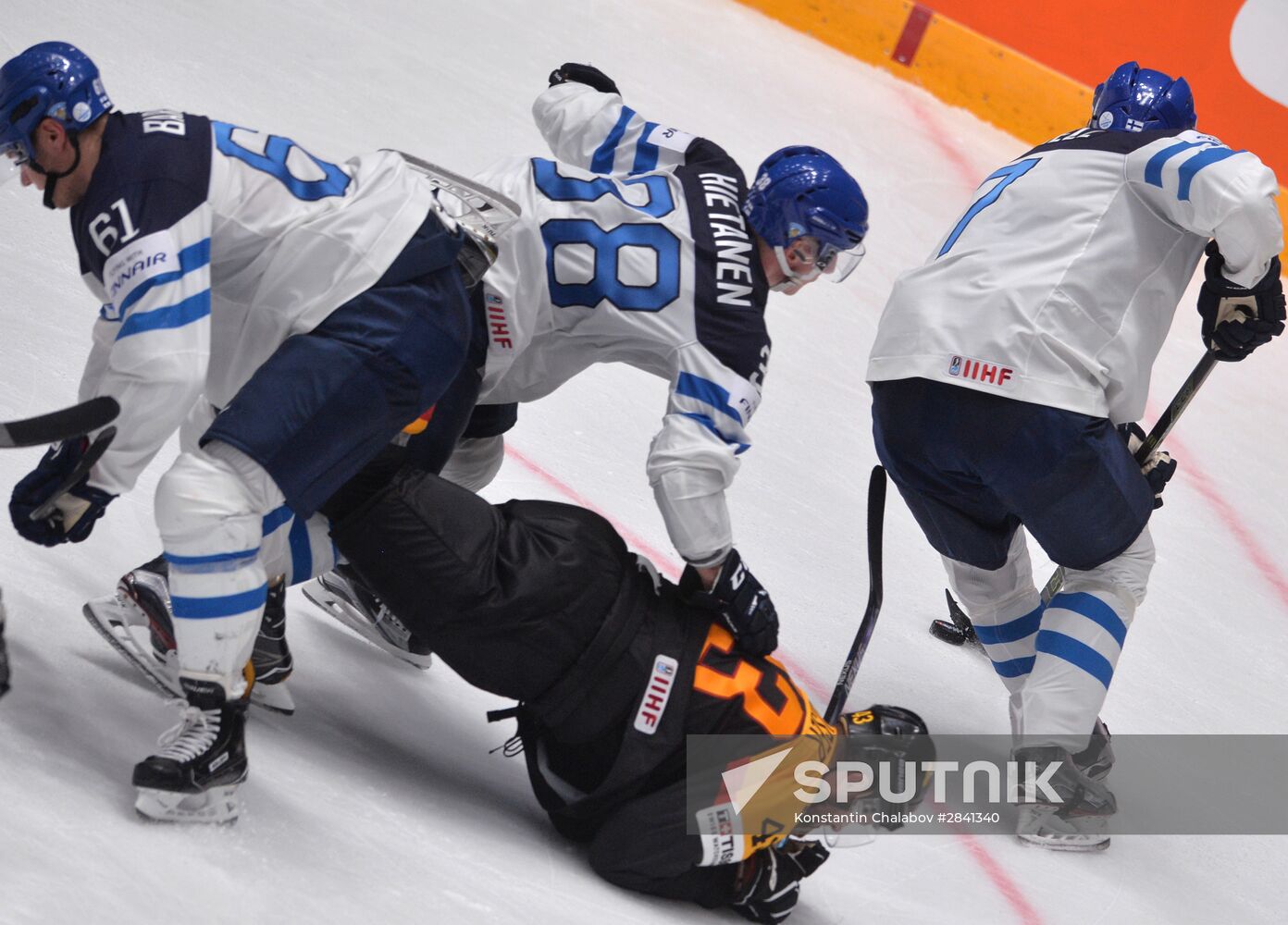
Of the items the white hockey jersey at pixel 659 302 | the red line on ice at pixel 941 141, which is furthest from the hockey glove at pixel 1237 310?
the red line on ice at pixel 941 141

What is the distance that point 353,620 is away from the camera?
10.6 ft

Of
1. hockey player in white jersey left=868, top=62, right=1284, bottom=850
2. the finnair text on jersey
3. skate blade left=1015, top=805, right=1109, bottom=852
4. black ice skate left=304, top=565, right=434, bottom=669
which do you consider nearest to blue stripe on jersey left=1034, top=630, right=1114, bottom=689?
hockey player in white jersey left=868, top=62, right=1284, bottom=850

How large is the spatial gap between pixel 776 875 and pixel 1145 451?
150cm

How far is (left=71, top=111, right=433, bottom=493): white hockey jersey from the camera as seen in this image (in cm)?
223

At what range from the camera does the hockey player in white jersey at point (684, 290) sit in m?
2.76

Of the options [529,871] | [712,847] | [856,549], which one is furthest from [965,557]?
[529,871]

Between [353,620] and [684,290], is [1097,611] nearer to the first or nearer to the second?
[684,290]

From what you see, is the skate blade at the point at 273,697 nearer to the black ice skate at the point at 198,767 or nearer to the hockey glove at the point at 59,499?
the black ice skate at the point at 198,767

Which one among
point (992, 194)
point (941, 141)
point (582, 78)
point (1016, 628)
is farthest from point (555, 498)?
point (941, 141)

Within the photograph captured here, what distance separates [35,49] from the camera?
2275 millimetres

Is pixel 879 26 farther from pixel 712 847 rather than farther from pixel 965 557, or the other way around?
pixel 712 847

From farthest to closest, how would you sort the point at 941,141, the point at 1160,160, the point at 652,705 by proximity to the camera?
the point at 941,141 < the point at 1160,160 < the point at 652,705

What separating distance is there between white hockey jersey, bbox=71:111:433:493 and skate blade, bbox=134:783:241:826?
1.56ft

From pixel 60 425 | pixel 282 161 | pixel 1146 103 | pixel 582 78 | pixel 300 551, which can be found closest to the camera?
pixel 60 425
